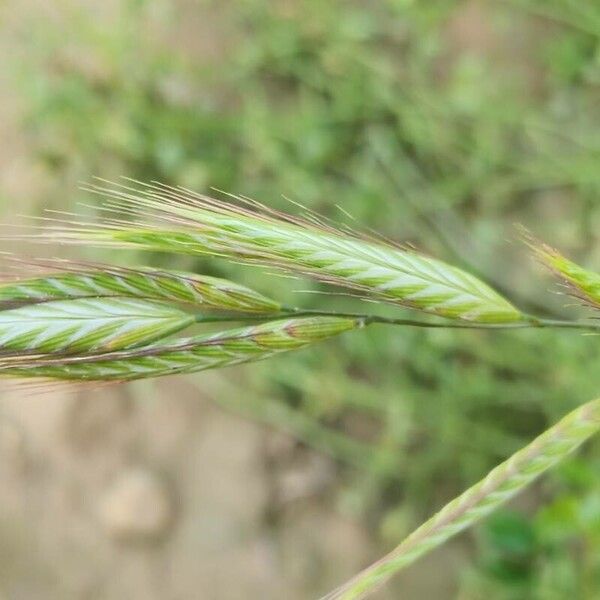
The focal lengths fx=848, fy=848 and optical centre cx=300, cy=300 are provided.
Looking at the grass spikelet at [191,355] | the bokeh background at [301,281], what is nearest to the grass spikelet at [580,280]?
the grass spikelet at [191,355]

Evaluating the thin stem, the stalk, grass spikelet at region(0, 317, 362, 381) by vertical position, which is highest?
the thin stem

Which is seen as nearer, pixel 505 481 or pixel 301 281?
pixel 505 481

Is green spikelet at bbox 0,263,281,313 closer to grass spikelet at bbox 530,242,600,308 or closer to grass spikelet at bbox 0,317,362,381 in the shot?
grass spikelet at bbox 0,317,362,381

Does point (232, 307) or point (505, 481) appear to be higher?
point (232, 307)

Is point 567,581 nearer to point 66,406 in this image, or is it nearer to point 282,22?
point 66,406

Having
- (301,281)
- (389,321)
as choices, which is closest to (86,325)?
(389,321)

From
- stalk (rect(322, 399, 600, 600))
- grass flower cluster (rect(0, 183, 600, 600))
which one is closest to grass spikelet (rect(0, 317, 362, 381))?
grass flower cluster (rect(0, 183, 600, 600))

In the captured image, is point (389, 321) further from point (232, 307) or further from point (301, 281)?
point (301, 281)
